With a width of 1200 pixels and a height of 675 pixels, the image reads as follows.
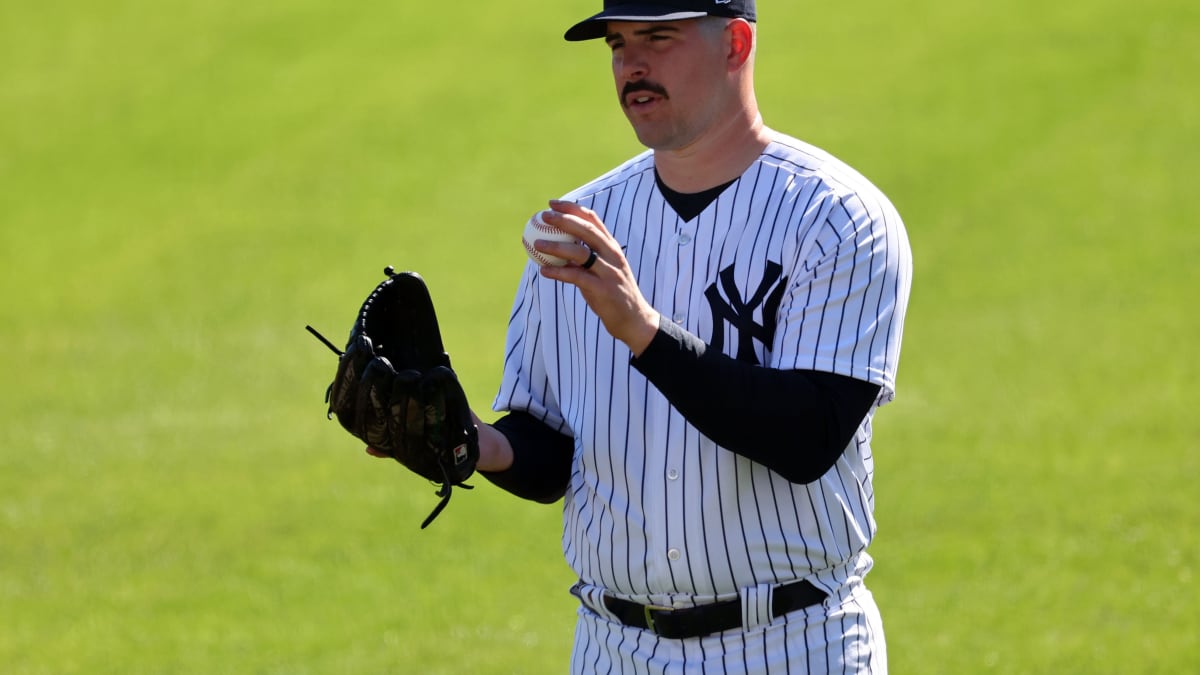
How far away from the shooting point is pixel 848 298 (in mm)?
2775

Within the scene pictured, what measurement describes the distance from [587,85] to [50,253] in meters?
6.20

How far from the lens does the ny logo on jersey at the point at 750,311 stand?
2859 millimetres

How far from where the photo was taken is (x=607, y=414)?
3.01 metres

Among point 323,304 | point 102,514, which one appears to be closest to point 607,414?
point 102,514

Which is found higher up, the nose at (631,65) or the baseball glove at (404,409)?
the nose at (631,65)

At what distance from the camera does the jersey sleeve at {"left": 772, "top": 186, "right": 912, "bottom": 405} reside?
8.97 feet

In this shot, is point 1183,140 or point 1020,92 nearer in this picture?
point 1183,140

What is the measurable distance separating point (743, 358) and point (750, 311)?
91 mm

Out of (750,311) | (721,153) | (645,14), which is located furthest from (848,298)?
(645,14)

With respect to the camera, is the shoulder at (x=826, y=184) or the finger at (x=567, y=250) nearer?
the finger at (x=567, y=250)

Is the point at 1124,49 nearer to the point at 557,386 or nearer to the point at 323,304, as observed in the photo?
the point at 323,304

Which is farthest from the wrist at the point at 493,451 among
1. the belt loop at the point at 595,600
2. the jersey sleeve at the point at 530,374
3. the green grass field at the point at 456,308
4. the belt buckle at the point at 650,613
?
the green grass field at the point at 456,308

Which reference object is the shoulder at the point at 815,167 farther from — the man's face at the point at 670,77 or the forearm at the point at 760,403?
the forearm at the point at 760,403

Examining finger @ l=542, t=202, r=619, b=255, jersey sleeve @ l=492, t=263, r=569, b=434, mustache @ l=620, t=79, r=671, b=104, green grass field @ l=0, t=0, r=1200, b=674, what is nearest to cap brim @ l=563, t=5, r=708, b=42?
mustache @ l=620, t=79, r=671, b=104
